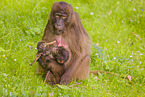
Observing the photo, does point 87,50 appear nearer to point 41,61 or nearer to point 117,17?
point 41,61

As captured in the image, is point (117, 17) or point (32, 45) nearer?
point (32, 45)

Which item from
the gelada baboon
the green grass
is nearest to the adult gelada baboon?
the gelada baboon

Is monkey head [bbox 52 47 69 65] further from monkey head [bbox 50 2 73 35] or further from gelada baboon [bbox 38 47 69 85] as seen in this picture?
monkey head [bbox 50 2 73 35]

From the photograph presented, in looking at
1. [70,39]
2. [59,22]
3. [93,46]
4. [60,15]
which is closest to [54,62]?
[70,39]

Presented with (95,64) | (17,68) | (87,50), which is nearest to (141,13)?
(95,64)

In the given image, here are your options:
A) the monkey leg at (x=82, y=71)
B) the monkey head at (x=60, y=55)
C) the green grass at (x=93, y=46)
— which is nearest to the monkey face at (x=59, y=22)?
the monkey head at (x=60, y=55)

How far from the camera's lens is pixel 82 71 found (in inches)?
210

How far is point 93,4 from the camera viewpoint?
8.91 metres

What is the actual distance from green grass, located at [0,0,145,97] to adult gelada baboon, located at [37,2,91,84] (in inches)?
12.1

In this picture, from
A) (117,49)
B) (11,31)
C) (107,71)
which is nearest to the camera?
(107,71)

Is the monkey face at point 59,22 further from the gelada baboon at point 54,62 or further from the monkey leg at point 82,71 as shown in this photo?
the monkey leg at point 82,71

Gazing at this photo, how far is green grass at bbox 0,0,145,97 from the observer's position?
15.4 ft

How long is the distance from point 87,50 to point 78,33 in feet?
1.72

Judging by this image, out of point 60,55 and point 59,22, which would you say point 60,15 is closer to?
point 59,22
